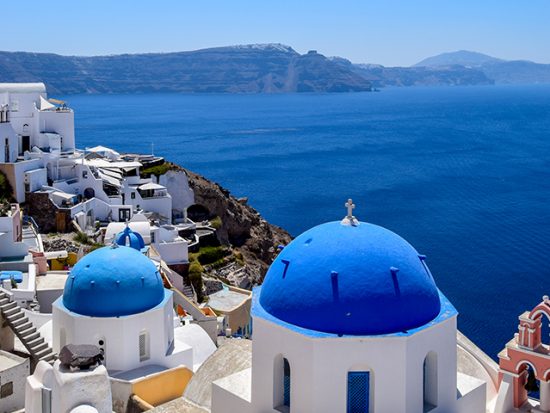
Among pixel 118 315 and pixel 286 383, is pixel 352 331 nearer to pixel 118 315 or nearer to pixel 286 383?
pixel 286 383

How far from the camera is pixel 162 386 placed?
14828 millimetres

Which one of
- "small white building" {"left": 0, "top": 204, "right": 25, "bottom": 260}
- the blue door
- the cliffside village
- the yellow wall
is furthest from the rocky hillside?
the blue door

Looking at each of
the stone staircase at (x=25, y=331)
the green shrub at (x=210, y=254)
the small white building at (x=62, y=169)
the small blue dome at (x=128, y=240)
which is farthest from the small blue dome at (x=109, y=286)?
the green shrub at (x=210, y=254)

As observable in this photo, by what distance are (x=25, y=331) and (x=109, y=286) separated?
8.89 feet

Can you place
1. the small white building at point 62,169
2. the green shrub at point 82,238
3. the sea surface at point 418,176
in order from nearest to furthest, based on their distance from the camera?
the green shrub at point 82,238 < the small white building at point 62,169 < the sea surface at point 418,176

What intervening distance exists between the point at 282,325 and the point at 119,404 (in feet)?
20.0

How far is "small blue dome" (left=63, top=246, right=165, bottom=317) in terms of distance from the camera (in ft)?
47.7

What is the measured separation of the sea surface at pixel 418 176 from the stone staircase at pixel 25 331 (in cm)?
2129

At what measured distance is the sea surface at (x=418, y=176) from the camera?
137ft

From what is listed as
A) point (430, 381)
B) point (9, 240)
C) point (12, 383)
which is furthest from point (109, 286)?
point (9, 240)

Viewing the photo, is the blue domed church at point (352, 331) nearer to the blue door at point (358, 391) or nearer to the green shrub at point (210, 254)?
the blue door at point (358, 391)

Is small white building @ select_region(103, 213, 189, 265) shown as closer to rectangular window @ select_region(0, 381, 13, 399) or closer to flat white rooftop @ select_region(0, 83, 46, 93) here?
flat white rooftop @ select_region(0, 83, 46, 93)

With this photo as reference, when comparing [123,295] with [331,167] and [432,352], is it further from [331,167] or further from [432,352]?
[331,167]

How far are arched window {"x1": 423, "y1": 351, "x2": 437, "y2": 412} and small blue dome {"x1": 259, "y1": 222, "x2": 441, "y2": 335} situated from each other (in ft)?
1.89
